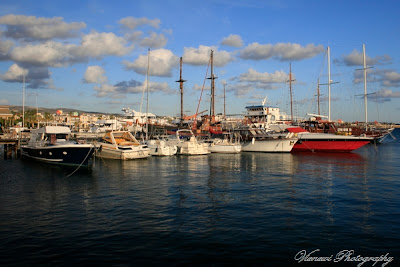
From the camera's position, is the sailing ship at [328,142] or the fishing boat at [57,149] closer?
the fishing boat at [57,149]

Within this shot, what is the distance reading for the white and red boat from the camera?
5484 centimetres

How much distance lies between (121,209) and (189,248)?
6.80 metres

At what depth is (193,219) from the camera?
15641 mm

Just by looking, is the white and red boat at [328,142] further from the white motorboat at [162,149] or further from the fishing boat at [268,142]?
the white motorboat at [162,149]

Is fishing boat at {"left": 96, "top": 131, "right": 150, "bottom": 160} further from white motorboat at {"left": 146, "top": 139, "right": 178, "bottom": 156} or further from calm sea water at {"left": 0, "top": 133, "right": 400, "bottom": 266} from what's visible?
calm sea water at {"left": 0, "top": 133, "right": 400, "bottom": 266}

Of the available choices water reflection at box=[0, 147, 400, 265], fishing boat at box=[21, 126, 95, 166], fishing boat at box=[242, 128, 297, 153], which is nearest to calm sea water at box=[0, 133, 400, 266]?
water reflection at box=[0, 147, 400, 265]

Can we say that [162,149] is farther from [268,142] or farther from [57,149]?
[268,142]

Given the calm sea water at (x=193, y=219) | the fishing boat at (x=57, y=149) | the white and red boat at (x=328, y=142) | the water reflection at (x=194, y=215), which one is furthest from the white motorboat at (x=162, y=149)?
the white and red boat at (x=328, y=142)

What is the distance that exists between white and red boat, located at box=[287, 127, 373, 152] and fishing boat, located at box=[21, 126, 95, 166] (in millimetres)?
40511

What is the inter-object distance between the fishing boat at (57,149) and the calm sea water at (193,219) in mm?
4766

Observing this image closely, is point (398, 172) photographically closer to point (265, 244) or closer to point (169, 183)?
point (169, 183)

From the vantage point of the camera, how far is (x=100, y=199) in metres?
19.9

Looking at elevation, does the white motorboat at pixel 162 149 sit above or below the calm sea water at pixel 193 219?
above

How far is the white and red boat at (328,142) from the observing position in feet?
180
